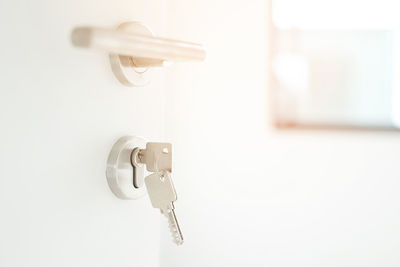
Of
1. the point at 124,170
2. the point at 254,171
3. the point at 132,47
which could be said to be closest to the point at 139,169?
the point at 124,170

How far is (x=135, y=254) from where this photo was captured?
0.37 m

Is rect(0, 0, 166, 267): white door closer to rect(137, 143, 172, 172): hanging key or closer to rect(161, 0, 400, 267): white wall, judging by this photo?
rect(137, 143, 172, 172): hanging key

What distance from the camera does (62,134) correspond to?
0.28 m

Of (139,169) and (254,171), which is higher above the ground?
(139,169)

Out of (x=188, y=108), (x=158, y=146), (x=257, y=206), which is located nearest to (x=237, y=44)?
(x=188, y=108)

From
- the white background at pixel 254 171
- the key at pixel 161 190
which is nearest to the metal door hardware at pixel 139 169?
the key at pixel 161 190

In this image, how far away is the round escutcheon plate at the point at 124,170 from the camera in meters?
0.33

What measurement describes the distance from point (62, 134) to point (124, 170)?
0.23ft

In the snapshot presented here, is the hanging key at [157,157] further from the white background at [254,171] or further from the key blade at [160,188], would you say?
the white background at [254,171]

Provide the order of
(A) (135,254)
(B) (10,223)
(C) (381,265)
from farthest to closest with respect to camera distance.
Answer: (C) (381,265) → (A) (135,254) → (B) (10,223)

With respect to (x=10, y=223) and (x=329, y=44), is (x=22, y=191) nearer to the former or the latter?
(x=10, y=223)

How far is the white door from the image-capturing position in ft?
0.80

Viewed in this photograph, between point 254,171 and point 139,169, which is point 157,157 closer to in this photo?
point 139,169

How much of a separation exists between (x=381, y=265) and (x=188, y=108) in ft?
2.76
